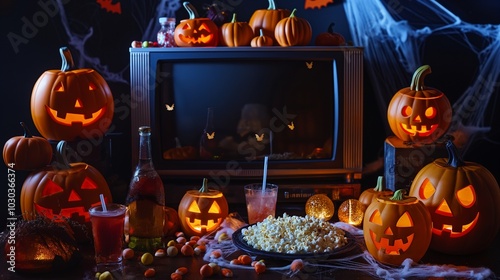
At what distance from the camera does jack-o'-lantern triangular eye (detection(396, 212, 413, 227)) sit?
1.50m

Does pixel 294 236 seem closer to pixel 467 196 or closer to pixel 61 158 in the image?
pixel 467 196

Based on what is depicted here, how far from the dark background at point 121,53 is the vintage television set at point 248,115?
1.02ft

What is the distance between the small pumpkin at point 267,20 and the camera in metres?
2.06

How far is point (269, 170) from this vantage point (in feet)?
6.49

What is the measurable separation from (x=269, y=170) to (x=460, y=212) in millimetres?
608

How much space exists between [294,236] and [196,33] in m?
0.79

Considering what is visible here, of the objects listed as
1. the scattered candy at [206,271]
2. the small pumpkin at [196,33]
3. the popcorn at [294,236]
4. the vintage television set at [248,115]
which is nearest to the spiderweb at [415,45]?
the vintage television set at [248,115]

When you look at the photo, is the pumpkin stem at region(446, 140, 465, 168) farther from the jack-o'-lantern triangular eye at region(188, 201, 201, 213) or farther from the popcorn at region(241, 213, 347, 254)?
the jack-o'-lantern triangular eye at region(188, 201, 201, 213)

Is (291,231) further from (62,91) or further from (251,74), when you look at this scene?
(62,91)

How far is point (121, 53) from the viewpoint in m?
2.28

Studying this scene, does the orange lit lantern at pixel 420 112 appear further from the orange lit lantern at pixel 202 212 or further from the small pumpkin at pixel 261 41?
the orange lit lantern at pixel 202 212

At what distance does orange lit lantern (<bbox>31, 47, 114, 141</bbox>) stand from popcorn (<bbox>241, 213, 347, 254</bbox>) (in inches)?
22.2

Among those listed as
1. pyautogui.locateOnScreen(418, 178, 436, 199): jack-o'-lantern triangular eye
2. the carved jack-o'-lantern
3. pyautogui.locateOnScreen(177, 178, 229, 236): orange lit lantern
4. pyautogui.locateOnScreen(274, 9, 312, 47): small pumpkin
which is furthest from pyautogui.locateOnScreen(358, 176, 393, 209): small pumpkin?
the carved jack-o'-lantern

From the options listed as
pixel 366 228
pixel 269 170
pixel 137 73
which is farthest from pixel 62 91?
pixel 366 228
